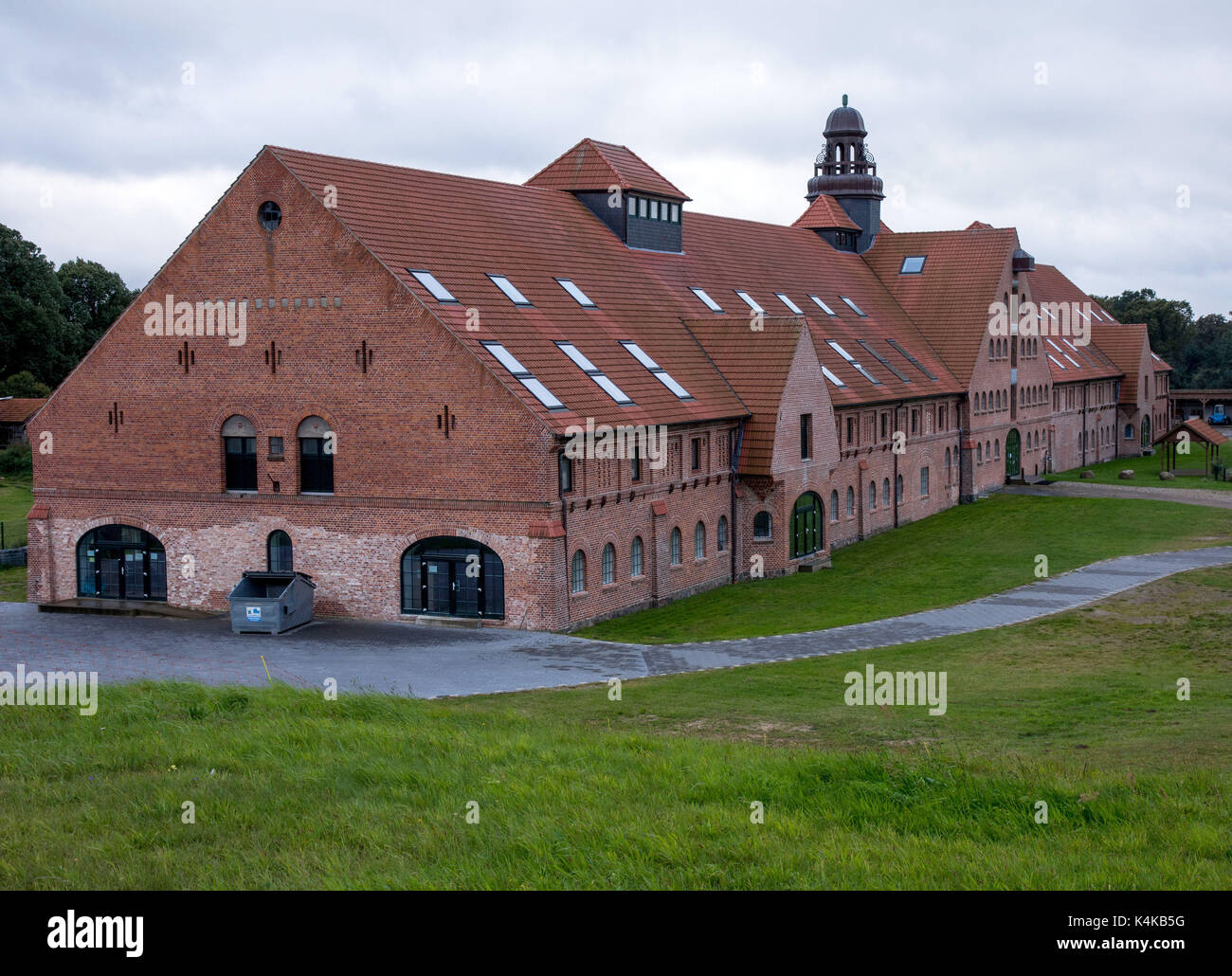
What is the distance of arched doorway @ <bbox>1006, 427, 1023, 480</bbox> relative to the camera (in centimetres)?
6662

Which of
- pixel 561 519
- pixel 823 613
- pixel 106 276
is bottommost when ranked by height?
pixel 823 613

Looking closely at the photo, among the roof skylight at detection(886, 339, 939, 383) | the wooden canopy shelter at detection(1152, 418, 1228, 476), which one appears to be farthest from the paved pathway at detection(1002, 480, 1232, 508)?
the roof skylight at detection(886, 339, 939, 383)

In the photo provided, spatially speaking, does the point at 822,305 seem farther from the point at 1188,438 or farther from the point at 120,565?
the point at 1188,438

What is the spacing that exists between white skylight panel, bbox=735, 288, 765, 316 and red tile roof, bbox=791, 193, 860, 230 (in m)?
15.2

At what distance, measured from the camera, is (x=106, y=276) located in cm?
9519

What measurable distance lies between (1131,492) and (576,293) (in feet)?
110

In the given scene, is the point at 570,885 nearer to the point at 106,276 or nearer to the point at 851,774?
the point at 851,774

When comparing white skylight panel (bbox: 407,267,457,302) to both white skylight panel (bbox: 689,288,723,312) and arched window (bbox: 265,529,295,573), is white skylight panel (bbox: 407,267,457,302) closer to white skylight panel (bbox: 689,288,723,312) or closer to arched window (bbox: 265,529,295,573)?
arched window (bbox: 265,529,295,573)

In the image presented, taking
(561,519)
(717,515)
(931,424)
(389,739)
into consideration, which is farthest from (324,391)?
(931,424)

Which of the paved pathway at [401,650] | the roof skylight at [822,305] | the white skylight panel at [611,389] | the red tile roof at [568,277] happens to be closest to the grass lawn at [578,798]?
the paved pathway at [401,650]

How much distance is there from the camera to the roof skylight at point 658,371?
3816 centimetres

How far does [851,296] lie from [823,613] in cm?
2620

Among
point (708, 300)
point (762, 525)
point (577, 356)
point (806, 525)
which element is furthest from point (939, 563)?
point (577, 356)

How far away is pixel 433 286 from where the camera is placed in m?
33.6
